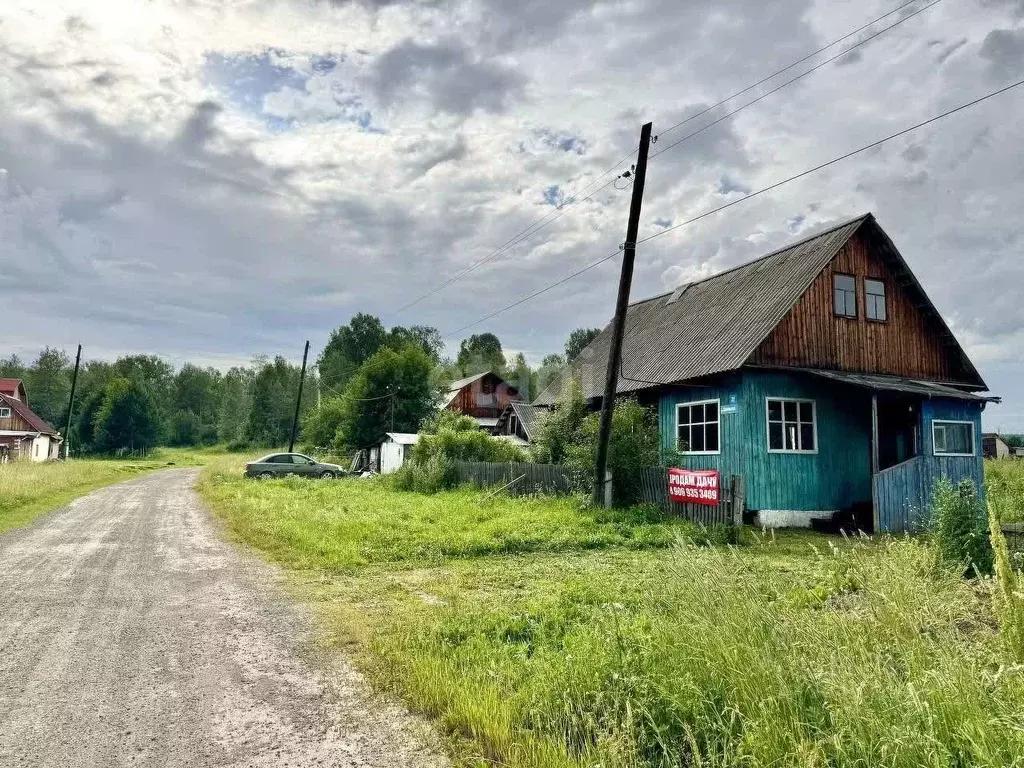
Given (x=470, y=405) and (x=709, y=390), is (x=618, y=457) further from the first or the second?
(x=470, y=405)

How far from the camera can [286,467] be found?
31.5m

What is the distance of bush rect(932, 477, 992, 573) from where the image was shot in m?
8.32

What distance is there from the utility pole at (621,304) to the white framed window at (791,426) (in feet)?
15.1

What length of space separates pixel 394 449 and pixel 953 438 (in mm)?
27008

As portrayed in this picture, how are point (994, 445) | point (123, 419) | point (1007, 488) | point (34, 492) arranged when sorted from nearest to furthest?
1. point (34, 492)
2. point (1007, 488)
3. point (994, 445)
4. point (123, 419)

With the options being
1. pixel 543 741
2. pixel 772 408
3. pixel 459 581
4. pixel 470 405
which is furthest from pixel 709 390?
pixel 470 405

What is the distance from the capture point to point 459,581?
9141 millimetres

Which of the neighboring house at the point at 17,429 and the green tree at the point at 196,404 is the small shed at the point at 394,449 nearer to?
the neighboring house at the point at 17,429

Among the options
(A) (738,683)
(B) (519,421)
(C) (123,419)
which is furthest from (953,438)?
(C) (123,419)

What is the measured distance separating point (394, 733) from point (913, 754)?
300 centimetres

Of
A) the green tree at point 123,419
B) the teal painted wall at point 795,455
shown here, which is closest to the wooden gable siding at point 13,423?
the green tree at point 123,419

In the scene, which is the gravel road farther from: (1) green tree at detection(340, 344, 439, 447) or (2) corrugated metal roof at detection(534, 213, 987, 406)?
(1) green tree at detection(340, 344, 439, 447)

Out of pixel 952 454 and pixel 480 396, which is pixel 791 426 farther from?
pixel 480 396

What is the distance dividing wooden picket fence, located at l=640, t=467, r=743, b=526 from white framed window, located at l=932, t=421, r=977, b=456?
23.7 ft
